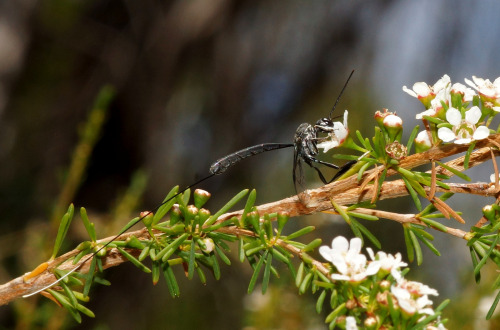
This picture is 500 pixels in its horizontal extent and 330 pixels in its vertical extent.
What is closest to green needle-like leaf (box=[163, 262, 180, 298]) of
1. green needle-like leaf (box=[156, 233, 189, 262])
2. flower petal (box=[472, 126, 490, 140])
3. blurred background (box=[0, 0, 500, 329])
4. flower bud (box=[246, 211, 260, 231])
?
green needle-like leaf (box=[156, 233, 189, 262])

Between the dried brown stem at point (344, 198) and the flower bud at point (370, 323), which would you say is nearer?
the flower bud at point (370, 323)

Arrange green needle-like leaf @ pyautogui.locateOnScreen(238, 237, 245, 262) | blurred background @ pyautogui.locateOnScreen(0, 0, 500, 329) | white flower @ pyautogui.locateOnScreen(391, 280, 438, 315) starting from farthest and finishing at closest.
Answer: blurred background @ pyautogui.locateOnScreen(0, 0, 500, 329), green needle-like leaf @ pyautogui.locateOnScreen(238, 237, 245, 262), white flower @ pyautogui.locateOnScreen(391, 280, 438, 315)

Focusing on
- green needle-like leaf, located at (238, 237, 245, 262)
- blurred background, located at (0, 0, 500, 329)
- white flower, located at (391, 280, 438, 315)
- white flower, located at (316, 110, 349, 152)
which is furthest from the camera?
blurred background, located at (0, 0, 500, 329)

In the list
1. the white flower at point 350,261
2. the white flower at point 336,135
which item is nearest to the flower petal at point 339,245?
the white flower at point 350,261

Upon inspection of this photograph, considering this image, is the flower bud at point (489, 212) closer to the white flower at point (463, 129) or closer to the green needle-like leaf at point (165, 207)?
the white flower at point (463, 129)

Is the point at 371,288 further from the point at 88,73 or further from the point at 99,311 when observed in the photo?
the point at 88,73

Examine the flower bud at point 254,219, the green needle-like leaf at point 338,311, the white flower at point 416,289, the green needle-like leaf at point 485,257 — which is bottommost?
the green needle-like leaf at point 485,257

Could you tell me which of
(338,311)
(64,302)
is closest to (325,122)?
(338,311)

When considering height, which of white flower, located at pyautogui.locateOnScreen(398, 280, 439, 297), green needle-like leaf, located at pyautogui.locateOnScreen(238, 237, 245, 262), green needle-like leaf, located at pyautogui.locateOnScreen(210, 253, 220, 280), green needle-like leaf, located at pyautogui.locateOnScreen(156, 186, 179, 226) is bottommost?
white flower, located at pyautogui.locateOnScreen(398, 280, 439, 297)

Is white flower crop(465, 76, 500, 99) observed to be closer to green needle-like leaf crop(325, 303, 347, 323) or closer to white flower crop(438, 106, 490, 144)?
white flower crop(438, 106, 490, 144)
